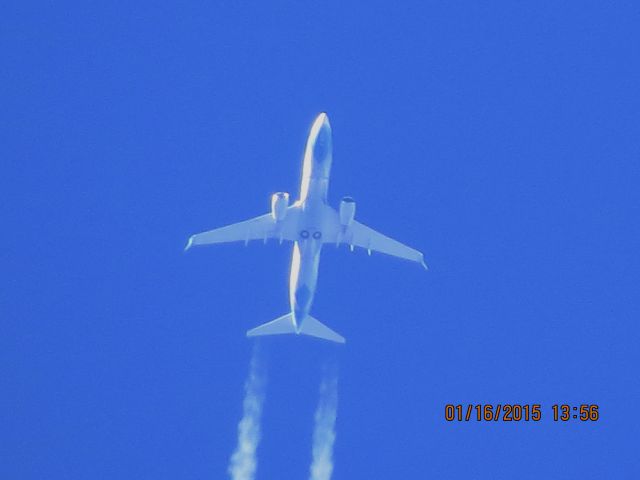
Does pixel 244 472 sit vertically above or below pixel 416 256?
below

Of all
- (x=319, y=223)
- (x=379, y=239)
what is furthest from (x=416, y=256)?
(x=319, y=223)

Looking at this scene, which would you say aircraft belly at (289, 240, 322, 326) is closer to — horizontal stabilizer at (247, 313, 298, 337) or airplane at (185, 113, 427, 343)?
airplane at (185, 113, 427, 343)

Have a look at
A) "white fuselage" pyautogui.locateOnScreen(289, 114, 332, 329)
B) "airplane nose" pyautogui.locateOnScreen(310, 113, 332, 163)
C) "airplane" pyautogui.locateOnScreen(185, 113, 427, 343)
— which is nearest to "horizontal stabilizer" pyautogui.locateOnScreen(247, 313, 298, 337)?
"airplane" pyautogui.locateOnScreen(185, 113, 427, 343)

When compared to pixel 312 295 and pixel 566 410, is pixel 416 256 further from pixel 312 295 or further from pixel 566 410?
pixel 566 410

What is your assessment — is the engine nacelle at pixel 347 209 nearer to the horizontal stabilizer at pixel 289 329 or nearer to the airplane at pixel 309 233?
the airplane at pixel 309 233

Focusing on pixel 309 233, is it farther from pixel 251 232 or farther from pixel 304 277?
pixel 251 232
